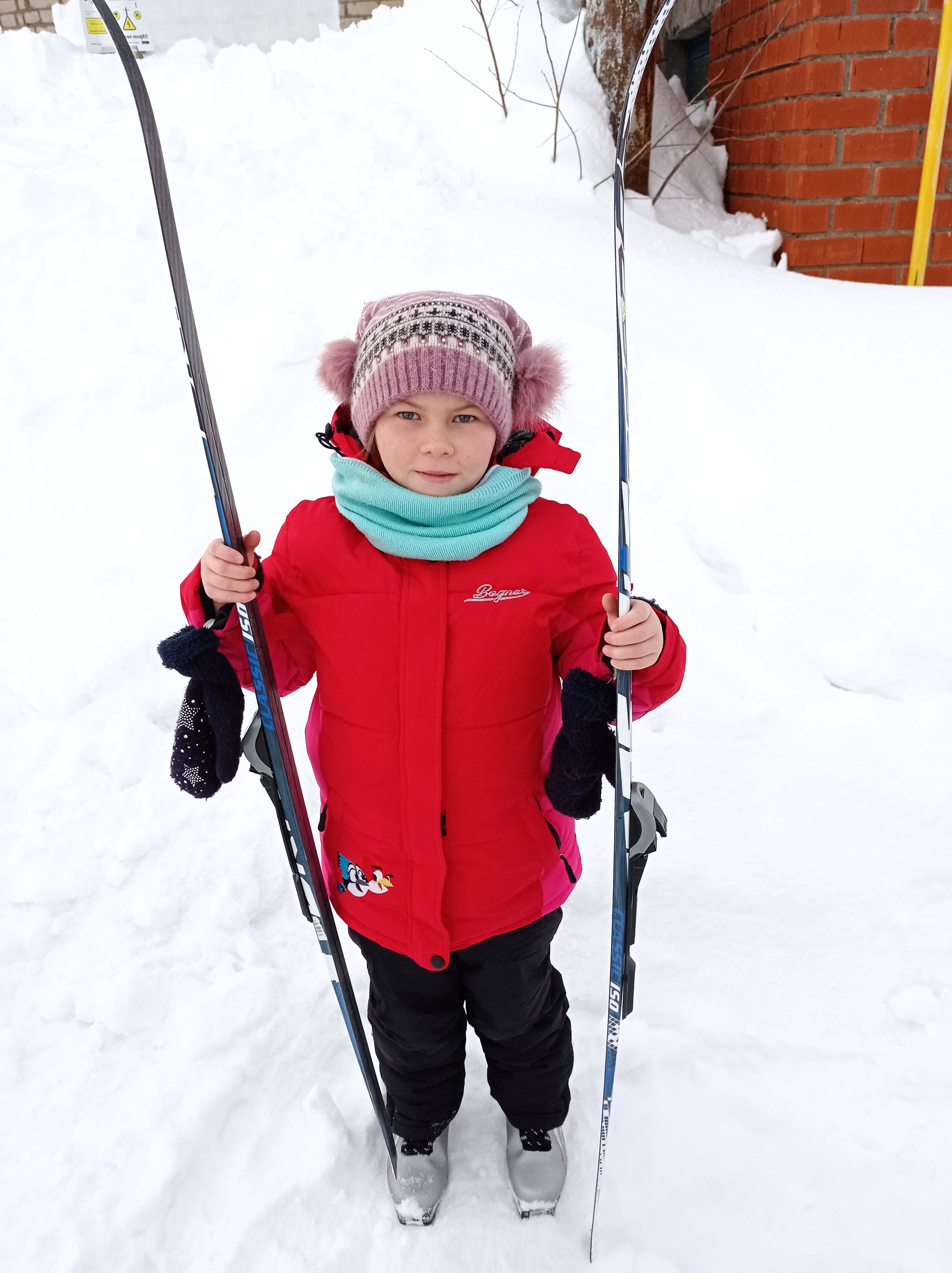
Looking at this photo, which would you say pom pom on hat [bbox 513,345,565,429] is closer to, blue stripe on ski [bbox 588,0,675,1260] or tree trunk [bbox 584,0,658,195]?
blue stripe on ski [bbox 588,0,675,1260]

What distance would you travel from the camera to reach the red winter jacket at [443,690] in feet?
4.71

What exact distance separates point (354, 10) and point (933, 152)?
558 centimetres

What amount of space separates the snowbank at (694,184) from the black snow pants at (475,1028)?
4173 mm

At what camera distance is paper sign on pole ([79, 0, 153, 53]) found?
21.0ft

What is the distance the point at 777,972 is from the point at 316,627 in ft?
5.13

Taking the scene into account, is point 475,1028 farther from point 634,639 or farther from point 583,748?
point 634,639

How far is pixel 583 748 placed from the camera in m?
1.40

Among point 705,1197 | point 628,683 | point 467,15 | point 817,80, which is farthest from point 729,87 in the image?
point 705,1197

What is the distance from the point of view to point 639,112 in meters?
4.98

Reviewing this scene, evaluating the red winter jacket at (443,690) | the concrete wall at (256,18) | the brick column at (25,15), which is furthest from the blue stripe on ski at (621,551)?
the brick column at (25,15)

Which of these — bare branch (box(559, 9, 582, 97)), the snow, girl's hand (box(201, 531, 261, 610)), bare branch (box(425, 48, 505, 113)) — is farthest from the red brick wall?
girl's hand (box(201, 531, 261, 610))

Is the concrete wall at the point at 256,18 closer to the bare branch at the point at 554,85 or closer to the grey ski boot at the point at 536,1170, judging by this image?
the bare branch at the point at 554,85

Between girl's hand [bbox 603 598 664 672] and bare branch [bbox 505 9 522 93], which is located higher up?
bare branch [bbox 505 9 522 93]

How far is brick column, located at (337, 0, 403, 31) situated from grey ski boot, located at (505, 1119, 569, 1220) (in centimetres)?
849
